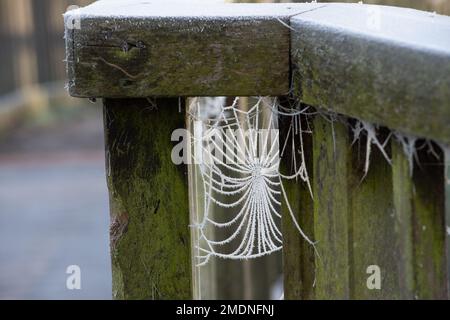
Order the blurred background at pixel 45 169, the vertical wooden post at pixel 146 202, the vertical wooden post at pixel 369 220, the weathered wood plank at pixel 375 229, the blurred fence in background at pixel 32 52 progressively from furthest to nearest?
the blurred fence in background at pixel 32 52, the blurred background at pixel 45 169, the vertical wooden post at pixel 146 202, the weathered wood plank at pixel 375 229, the vertical wooden post at pixel 369 220

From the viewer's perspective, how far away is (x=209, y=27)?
1364 mm

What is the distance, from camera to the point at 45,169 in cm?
1204

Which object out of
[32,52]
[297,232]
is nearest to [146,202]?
[297,232]

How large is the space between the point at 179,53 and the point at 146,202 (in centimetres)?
27

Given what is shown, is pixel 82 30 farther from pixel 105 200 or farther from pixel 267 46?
pixel 105 200

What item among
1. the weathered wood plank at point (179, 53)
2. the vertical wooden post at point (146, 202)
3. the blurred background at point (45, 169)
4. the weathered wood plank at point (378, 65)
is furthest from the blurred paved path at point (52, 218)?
the weathered wood plank at point (378, 65)

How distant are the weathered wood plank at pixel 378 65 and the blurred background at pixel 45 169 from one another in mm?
2538

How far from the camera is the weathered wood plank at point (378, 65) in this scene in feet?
3.33

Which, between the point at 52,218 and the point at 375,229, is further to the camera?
the point at 52,218

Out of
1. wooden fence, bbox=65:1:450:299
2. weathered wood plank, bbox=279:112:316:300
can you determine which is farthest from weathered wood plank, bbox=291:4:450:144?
weathered wood plank, bbox=279:112:316:300

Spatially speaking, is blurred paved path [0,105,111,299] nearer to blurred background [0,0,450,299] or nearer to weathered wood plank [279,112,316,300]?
blurred background [0,0,450,299]

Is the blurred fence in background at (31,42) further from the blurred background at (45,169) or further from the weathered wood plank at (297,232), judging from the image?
the weathered wood plank at (297,232)

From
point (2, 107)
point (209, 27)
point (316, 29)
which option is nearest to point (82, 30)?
point (209, 27)

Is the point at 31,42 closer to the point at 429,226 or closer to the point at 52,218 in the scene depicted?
the point at 52,218
